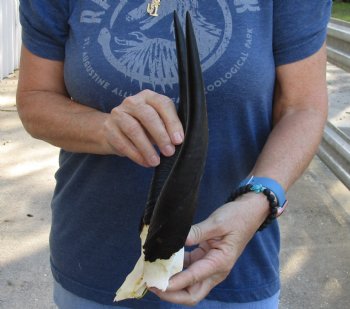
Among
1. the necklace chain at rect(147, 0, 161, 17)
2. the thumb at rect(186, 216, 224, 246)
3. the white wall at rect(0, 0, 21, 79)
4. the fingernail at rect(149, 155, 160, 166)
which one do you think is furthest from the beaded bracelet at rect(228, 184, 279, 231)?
the white wall at rect(0, 0, 21, 79)

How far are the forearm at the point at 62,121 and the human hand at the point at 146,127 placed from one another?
0.12 meters

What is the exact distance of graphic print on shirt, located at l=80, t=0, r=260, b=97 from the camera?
143 centimetres

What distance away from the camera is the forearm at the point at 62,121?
136 centimetres

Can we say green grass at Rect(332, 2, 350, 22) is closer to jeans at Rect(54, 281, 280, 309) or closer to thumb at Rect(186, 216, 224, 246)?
jeans at Rect(54, 281, 280, 309)

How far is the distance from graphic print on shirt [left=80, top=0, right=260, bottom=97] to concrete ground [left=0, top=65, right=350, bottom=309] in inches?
84.5

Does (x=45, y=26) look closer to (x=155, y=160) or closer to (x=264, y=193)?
(x=155, y=160)

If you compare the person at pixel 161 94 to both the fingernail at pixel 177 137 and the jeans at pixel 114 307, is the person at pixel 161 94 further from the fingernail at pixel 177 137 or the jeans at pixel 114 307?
the fingernail at pixel 177 137

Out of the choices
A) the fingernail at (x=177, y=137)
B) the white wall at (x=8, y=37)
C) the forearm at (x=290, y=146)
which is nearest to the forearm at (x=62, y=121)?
the fingernail at (x=177, y=137)

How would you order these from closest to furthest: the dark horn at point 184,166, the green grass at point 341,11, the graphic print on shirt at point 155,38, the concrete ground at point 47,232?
the dark horn at point 184,166 < the graphic print on shirt at point 155,38 < the concrete ground at point 47,232 < the green grass at point 341,11

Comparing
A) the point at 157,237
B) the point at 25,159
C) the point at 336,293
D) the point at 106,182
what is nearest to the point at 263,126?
the point at 106,182

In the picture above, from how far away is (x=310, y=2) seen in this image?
146cm

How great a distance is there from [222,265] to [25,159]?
387 cm

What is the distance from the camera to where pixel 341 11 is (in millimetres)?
16219

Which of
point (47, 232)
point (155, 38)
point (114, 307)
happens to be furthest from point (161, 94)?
point (47, 232)
